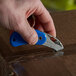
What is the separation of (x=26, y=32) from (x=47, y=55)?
0.17 metres

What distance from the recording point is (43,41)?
626mm

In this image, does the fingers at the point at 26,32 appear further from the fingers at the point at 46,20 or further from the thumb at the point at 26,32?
the fingers at the point at 46,20

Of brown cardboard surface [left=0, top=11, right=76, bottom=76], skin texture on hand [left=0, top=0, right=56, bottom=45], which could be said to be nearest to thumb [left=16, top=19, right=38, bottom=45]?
skin texture on hand [left=0, top=0, right=56, bottom=45]

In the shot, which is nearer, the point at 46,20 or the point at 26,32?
the point at 26,32

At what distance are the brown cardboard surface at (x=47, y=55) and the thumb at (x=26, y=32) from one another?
100mm

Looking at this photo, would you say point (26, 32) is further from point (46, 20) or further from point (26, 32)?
point (46, 20)

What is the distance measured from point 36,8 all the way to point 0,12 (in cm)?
13

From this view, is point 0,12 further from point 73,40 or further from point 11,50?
point 73,40

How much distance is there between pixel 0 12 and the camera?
539mm

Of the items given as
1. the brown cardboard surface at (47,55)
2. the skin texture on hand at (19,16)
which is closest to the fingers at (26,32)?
the skin texture on hand at (19,16)

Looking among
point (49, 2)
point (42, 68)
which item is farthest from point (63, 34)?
point (49, 2)

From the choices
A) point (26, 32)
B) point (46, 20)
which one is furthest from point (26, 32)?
point (46, 20)

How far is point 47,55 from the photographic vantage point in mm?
683

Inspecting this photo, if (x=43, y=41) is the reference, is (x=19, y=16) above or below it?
above
